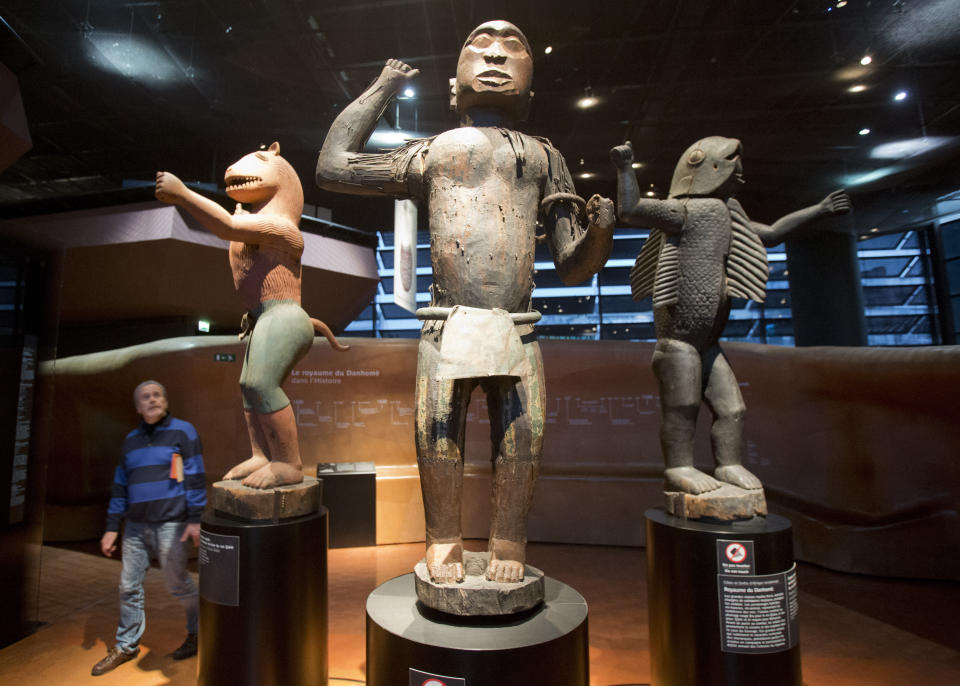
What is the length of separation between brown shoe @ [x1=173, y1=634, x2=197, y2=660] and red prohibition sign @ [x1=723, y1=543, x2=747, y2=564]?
8.43 ft

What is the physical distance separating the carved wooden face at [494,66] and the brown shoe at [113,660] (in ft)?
9.89

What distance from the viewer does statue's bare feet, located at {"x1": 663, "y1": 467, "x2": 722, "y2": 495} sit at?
200 cm

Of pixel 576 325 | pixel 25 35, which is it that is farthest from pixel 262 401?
pixel 576 325

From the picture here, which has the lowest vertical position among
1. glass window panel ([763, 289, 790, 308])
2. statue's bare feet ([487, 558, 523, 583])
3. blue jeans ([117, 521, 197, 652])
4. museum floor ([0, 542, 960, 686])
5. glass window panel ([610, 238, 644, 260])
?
museum floor ([0, 542, 960, 686])

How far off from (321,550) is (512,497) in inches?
36.4

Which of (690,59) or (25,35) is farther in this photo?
(690,59)

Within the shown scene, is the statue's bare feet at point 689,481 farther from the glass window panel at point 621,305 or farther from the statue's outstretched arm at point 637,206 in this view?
the glass window panel at point 621,305

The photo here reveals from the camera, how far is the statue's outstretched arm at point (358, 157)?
72.2 inches

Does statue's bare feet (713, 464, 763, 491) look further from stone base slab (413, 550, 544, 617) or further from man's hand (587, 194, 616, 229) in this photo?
man's hand (587, 194, 616, 229)

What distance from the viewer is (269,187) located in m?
2.29

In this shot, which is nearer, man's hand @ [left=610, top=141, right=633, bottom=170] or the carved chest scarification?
the carved chest scarification

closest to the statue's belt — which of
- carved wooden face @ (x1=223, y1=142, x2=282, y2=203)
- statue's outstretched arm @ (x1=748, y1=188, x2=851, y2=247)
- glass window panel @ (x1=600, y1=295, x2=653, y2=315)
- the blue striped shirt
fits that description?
carved wooden face @ (x1=223, y1=142, x2=282, y2=203)

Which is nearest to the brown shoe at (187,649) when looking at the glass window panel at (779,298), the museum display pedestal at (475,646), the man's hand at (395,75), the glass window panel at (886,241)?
the museum display pedestal at (475,646)

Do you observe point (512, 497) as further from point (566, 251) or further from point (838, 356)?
point (838, 356)
